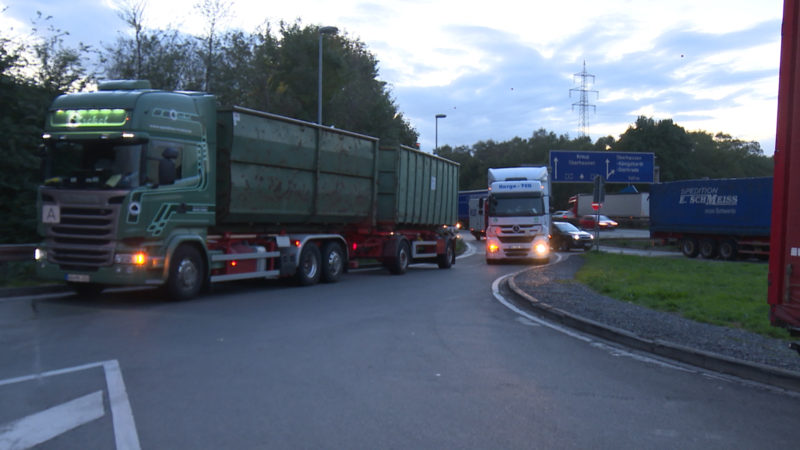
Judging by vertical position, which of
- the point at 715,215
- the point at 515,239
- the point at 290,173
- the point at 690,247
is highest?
the point at 290,173

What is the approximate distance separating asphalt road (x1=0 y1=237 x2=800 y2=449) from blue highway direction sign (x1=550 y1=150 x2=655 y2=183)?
3269 centimetres

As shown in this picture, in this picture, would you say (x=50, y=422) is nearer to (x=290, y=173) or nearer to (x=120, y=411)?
(x=120, y=411)

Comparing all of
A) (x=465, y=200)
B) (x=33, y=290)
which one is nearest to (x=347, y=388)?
(x=33, y=290)

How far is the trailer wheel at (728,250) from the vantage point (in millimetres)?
29900

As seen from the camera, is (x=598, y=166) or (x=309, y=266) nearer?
(x=309, y=266)

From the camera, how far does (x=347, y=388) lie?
249 inches

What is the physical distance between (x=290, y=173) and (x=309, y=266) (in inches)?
96.5

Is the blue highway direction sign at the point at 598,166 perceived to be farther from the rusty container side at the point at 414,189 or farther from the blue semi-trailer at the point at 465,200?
the rusty container side at the point at 414,189

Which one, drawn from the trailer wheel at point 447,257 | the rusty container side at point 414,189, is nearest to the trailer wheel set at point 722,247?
the rusty container side at point 414,189

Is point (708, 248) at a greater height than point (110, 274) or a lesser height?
lesser

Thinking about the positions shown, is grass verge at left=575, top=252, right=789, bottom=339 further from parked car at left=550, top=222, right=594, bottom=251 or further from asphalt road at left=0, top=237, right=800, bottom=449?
parked car at left=550, top=222, right=594, bottom=251

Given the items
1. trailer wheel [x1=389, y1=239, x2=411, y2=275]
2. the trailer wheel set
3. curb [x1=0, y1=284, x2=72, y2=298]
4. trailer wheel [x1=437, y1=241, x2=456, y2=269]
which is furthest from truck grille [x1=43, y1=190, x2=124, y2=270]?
the trailer wheel set

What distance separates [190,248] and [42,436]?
826 centimetres

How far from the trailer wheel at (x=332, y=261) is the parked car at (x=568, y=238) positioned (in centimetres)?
2138
